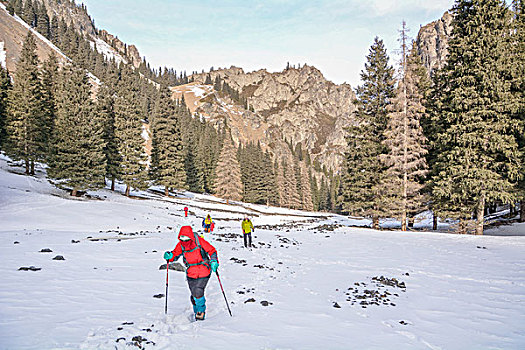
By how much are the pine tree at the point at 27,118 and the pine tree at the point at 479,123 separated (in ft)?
138

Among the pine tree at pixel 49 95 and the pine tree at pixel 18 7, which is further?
the pine tree at pixel 18 7

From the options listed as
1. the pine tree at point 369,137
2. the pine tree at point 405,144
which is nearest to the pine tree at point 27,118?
the pine tree at point 369,137

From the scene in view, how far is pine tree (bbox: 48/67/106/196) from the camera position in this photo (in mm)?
26891

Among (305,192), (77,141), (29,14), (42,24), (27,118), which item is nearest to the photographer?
(77,141)

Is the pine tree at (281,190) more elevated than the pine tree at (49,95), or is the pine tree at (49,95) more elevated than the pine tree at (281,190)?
the pine tree at (49,95)

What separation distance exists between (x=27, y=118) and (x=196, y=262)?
38.3 metres

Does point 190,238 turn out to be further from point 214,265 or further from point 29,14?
point 29,14

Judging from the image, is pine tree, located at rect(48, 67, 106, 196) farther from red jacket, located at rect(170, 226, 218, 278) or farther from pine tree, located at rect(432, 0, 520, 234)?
pine tree, located at rect(432, 0, 520, 234)

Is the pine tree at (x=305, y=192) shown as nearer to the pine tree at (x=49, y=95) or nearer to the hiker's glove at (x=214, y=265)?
the pine tree at (x=49, y=95)

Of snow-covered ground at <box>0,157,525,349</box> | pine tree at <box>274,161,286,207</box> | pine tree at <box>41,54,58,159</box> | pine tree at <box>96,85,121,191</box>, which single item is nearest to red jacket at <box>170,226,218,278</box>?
snow-covered ground at <box>0,157,525,349</box>

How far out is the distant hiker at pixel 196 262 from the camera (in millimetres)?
6363

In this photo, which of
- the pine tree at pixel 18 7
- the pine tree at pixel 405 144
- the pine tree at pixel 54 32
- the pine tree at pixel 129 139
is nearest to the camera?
the pine tree at pixel 405 144

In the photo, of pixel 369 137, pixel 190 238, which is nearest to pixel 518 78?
pixel 369 137

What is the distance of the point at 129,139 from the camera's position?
3569 cm
